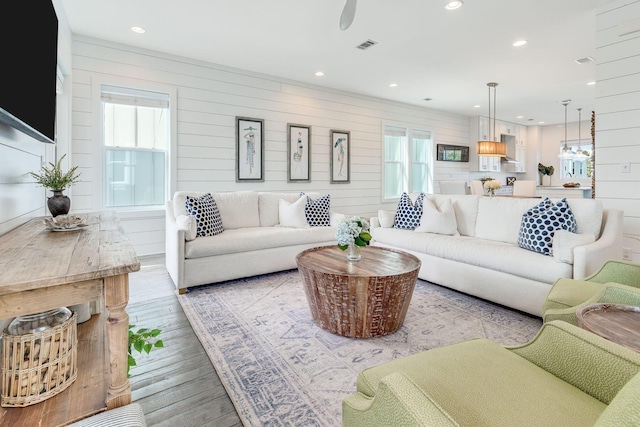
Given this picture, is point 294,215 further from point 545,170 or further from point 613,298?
point 545,170

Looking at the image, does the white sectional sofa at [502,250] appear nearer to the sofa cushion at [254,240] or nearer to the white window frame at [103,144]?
the sofa cushion at [254,240]

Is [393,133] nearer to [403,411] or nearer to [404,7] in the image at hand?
[404,7]

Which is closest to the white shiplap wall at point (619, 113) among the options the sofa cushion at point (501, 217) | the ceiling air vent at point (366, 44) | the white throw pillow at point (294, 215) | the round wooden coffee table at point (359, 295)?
the sofa cushion at point (501, 217)

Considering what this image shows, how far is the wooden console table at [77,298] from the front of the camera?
0.90m

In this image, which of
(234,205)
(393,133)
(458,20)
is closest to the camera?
(458,20)

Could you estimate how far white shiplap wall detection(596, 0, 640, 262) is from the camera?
312 cm

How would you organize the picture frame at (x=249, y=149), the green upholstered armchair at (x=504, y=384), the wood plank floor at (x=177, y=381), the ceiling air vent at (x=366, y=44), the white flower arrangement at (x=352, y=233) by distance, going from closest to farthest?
the green upholstered armchair at (x=504, y=384), the wood plank floor at (x=177, y=381), the white flower arrangement at (x=352, y=233), the ceiling air vent at (x=366, y=44), the picture frame at (x=249, y=149)

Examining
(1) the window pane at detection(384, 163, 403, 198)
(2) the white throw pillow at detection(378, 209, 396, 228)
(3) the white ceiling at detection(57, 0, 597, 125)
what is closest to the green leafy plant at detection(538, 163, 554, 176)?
(3) the white ceiling at detection(57, 0, 597, 125)

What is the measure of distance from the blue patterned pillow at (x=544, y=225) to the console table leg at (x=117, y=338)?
9.78ft

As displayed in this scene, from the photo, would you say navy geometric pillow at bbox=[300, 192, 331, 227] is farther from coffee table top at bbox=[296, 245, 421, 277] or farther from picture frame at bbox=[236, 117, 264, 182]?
coffee table top at bbox=[296, 245, 421, 277]

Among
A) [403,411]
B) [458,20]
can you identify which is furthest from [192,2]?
[403,411]

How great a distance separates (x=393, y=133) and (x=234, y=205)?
4.35 metres

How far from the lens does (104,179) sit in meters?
4.21

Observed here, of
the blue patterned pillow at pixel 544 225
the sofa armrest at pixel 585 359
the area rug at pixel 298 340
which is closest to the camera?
the sofa armrest at pixel 585 359
